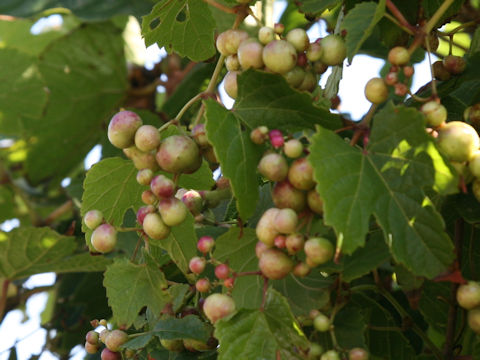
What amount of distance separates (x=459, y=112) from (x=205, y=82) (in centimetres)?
115

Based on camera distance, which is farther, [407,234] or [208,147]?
[208,147]

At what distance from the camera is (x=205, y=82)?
7.71ft

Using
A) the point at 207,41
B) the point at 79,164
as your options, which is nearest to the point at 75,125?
the point at 79,164

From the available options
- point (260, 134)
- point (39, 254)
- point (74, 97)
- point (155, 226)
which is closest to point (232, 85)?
point (260, 134)

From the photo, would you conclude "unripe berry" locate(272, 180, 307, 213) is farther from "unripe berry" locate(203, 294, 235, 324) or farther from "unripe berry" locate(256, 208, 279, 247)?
"unripe berry" locate(203, 294, 235, 324)

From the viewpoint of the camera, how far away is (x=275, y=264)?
1.03 metres

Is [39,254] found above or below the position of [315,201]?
below

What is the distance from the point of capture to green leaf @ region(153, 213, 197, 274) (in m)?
1.30

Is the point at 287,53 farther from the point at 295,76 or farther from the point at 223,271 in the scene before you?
the point at 223,271

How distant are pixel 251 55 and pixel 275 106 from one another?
83 millimetres

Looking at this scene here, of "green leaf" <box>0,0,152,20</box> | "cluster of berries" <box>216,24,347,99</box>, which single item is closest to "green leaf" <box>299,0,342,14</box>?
"cluster of berries" <box>216,24,347,99</box>

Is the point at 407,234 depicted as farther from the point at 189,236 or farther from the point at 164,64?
the point at 164,64

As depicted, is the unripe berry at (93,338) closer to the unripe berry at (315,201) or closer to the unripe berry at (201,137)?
the unripe berry at (201,137)

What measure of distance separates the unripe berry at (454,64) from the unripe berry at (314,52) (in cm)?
27
